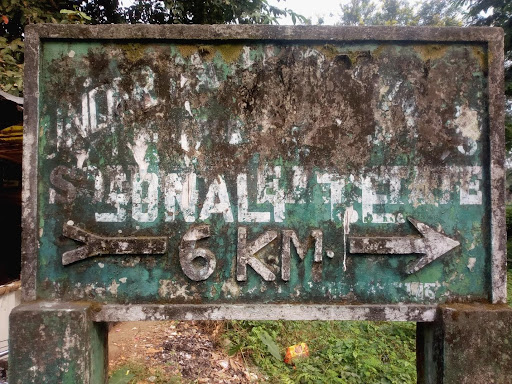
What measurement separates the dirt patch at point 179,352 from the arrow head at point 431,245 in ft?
8.02

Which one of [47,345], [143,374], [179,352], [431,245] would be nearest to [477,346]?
[431,245]

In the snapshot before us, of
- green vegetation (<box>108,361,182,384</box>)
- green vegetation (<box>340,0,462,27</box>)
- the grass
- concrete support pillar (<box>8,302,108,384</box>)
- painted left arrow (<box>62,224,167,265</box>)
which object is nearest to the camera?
concrete support pillar (<box>8,302,108,384</box>)

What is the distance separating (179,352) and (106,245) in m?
2.63

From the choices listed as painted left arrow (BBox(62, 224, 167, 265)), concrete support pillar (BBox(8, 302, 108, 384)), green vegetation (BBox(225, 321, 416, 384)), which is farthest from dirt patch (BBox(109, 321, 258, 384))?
painted left arrow (BBox(62, 224, 167, 265))

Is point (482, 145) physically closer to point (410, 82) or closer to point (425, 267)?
point (410, 82)

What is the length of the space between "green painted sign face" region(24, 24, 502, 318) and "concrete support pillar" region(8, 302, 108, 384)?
0.13 metres

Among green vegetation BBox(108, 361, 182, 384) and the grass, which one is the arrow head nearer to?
the grass

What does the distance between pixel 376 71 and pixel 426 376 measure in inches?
62.1

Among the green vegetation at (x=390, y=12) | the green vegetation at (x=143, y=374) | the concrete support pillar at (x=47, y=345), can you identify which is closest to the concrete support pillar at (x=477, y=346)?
the concrete support pillar at (x=47, y=345)

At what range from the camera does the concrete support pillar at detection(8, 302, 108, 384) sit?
170 centimetres

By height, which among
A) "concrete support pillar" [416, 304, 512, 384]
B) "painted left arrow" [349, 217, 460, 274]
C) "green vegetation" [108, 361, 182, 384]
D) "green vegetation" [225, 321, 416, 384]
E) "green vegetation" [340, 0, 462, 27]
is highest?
"green vegetation" [340, 0, 462, 27]

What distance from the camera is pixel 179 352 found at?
3996 millimetres

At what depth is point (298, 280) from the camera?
1864mm

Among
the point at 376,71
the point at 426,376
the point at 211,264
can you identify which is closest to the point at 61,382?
the point at 211,264
